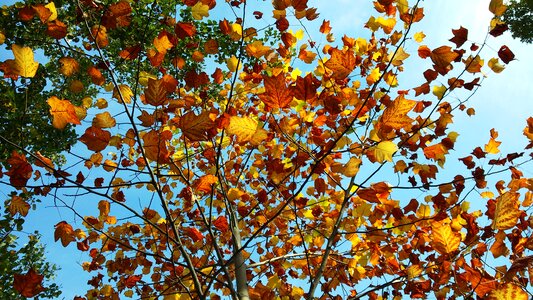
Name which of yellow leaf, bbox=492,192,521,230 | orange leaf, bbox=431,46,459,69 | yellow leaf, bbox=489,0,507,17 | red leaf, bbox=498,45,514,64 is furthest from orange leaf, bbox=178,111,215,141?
red leaf, bbox=498,45,514,64

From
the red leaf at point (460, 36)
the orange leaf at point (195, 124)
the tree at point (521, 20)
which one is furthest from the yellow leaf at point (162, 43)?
the tree at point (521, 20)

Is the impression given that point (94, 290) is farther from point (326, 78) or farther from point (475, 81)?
point (475, 81)

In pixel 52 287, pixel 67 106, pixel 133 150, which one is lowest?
pixel 67 106

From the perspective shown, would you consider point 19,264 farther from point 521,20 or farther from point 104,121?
point 521,20

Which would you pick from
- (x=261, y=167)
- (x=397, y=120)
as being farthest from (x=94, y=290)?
(x=397, y=120)

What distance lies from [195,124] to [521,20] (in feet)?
41.5

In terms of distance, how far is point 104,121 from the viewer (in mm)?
2018

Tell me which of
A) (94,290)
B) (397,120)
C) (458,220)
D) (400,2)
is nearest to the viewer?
(397,120)

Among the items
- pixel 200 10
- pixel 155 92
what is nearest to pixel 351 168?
pixel 155 92

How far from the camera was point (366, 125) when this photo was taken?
124 inches

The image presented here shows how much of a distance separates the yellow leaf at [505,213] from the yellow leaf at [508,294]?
354 millimetres

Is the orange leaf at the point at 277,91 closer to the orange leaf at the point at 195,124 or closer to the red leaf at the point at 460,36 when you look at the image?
the orange leaf at the point at 195,124

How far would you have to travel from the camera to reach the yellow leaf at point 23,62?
171 centimetres

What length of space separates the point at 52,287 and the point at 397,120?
626 centimetres
